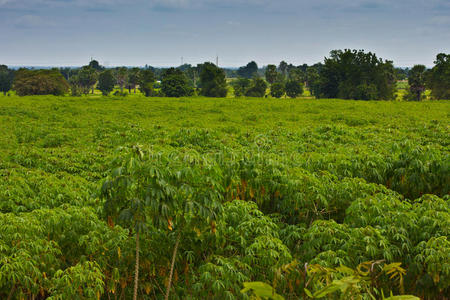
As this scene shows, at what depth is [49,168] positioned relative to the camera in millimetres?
14562

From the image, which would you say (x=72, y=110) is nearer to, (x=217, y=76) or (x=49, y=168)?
(x=49, y=168)

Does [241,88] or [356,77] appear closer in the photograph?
[356,77]

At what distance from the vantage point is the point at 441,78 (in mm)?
64250

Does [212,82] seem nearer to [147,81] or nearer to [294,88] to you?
[147,81]

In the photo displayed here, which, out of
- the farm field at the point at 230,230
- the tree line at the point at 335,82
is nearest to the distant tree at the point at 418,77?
the tree line at the point at 335,82

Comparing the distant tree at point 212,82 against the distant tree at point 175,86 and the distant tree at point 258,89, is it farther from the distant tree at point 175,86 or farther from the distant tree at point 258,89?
the distant tree at point 258,89

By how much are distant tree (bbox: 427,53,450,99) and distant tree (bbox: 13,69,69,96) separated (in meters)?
72.1

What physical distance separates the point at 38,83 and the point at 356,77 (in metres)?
60.5

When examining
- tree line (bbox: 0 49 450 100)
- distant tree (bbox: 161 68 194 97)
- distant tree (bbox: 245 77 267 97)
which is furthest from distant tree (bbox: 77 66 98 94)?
distant tree (bbox: 245 77 267 97)

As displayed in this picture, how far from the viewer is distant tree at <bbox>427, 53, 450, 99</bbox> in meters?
63.9

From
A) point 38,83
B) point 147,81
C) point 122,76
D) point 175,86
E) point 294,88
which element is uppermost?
point 122,76

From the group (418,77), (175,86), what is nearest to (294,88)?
(418,77)

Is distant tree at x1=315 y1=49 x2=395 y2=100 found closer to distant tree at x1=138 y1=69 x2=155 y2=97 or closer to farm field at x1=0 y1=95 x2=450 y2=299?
distant tree at x1=138 y1=69 x2=155 y2=97

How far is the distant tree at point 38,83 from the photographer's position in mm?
70312
